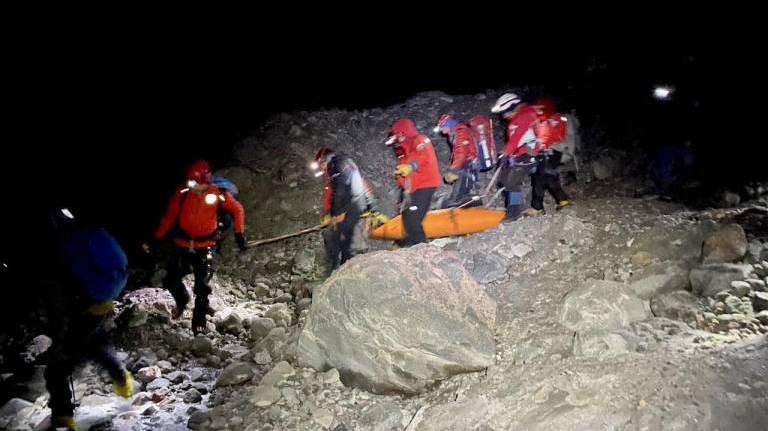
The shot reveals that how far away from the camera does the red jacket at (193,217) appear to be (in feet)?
17.3

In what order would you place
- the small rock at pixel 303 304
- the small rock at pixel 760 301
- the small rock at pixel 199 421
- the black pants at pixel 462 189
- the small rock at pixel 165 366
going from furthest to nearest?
the black pants at pixel 462 189, the small rock at pixel 303 304, the small rock at pixel 165 366, the small rock at pixel 199 421, the small rock at pixel 760 301

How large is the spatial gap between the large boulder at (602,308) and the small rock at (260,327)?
3209mm

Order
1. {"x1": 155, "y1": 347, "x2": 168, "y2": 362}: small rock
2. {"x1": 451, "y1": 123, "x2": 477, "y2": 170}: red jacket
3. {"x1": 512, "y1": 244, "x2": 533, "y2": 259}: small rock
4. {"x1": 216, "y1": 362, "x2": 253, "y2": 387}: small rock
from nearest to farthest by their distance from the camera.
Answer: {"x1": 216, "y1": 362, "x2": 253, "y2": 387}: small rock, {"x1": 155, "y1": 347, "x2": 168, "y2": 362}: small rock, {"x1": 512, "y1": 244, "x2": 533, "y2": 259}: small rock, {"x1": 451, "y1": 123, "x2": 477, "y2": 170}: red jacket

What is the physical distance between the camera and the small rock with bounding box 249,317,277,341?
5.24m

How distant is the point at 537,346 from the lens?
11.4 ft

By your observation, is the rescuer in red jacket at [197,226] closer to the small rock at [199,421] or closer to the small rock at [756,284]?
the small rock at [199,421]

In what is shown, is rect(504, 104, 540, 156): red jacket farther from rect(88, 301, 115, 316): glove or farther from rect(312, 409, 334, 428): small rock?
rect(88, 301, 115, 316): glove

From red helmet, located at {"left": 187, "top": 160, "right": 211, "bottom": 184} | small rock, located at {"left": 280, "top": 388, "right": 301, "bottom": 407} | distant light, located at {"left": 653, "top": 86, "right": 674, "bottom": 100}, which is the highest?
red helmet, located at {"left": 187, "top": 160, "right": 211, "bottom": 184}

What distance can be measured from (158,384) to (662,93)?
12877 mm

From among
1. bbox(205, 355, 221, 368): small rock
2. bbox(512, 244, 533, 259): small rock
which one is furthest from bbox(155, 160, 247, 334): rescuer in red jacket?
bbox(512, 244, 533, 259): small rock

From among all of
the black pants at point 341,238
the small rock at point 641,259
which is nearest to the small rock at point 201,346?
the black pants at point 341,238

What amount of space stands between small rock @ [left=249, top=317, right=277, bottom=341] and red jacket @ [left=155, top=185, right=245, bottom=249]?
1069 mm

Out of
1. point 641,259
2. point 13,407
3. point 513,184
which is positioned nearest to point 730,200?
point 513,184

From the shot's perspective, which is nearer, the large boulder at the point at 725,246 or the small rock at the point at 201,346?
the large boulder at the point at 725,246
